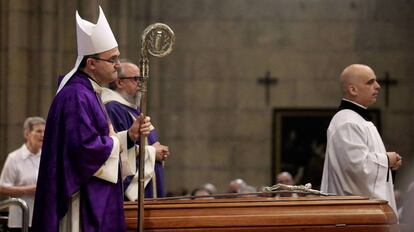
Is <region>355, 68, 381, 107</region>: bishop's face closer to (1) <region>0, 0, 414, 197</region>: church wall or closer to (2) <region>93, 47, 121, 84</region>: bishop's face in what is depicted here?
(2) <region>93, 47, 121, 84</region>: bishop's face

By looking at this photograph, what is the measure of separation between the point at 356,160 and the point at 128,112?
5.80ft

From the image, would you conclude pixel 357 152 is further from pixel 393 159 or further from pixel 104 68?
pixel 104 68

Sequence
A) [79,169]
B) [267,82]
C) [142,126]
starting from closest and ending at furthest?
[79,169], [142,126], [267,82]

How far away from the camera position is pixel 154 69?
52.8ft

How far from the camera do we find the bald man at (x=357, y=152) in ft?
28.6

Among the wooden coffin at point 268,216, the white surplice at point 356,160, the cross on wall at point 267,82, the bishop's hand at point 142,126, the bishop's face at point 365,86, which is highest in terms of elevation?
the cross on wall at point 267,82

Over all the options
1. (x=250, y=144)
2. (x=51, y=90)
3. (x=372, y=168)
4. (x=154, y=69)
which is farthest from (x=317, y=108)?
(x=372, y=168)

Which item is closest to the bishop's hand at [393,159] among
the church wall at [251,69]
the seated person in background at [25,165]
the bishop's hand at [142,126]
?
the bishop's hand at [142,126]

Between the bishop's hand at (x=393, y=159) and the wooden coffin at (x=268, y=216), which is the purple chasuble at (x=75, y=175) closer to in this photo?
the wooden coffin at (x=268, y=216)

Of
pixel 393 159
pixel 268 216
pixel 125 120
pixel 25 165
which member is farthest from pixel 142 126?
pixel 25 165

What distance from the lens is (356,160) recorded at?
28.5ft

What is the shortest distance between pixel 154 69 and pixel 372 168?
7745mm

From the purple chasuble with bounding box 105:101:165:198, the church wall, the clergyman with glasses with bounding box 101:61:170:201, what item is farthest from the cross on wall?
the purple chasuble with bounding box 105:101:165:198

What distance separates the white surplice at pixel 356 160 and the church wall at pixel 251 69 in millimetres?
7228
